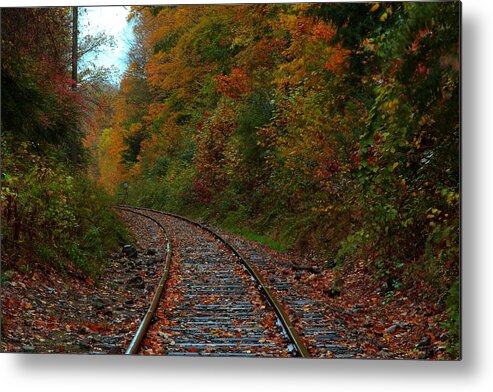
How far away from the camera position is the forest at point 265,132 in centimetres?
587

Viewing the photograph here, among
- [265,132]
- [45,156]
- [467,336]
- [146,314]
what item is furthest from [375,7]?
[45,156]

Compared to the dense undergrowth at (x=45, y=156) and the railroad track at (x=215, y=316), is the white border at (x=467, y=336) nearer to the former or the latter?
the railroad track at (x=215, y=316)

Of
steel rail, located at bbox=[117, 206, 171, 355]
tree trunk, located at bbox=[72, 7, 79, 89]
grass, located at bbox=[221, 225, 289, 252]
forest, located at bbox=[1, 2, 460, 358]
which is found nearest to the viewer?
forest, located at bbox=[1, 2, 460, 358]

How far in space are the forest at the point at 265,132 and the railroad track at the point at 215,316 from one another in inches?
33.5

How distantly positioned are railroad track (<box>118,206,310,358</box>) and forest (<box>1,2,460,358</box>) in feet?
2.79

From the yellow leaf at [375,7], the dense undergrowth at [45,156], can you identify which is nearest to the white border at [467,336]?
the yellow leaf at [375,7]

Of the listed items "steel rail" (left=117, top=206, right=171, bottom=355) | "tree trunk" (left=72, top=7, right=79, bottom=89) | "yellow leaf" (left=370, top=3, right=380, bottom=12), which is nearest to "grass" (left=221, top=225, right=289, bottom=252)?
"steel rail" (left=117, top=206, right=171, bottom=355)

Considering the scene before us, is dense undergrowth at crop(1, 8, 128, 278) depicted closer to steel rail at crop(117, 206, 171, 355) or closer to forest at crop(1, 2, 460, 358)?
forest at crop(1, 2, 460, 358)

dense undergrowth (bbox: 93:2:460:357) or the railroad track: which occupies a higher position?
dense undergrowth (bbox: 93:2:460:357)

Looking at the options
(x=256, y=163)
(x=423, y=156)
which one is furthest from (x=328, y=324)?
(x=256, y=163)

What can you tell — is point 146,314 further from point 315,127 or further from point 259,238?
point 259,238

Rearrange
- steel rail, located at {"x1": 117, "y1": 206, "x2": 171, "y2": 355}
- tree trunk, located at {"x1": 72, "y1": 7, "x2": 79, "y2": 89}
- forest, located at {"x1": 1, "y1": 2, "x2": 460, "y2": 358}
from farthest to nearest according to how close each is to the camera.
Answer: tree trunk, located at {"x1": 72, "y1": 7, "x2": 79, "y2": 89} → steel rail, located at {"x1": 117, "y1": 206, "x2": 171, "y2": 355} → forest, located at {"x1": 1, "y1": 2, "x2": 460, "y2": 358}

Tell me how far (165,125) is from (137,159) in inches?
21.9

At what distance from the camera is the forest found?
5871 millimetres
